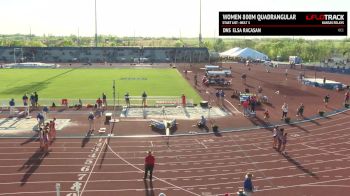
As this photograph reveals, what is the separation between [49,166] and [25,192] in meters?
3.46

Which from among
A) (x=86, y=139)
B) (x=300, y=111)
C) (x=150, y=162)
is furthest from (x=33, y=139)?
(x=300, y=111)

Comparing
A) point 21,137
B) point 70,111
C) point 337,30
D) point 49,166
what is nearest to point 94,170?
point 49,166

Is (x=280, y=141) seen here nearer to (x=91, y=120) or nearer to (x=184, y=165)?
(x=184, y=165)

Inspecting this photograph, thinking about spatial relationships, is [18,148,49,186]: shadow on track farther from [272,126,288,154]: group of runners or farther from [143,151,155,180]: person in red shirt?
[272,126,288,154]: group of runners

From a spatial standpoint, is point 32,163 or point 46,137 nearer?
point 32,163

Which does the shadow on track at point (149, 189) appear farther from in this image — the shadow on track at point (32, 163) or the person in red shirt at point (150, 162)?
the shadow on track at point (32, 163)

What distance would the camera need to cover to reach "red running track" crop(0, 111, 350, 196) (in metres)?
18.7

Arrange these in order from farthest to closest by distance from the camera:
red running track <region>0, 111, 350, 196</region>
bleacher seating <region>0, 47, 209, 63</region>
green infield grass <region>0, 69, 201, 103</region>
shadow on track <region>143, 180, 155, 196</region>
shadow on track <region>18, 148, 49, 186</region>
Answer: bleacher seating <region>0, 47, 209, 63</region>, green infield grass <region>0, 69, 201, 103</region>, shadow on track <region>18, 148, 49, 186</region>, red running track <region>0, 111, 350, 196</region>, shadow on track <region>143, 180, 155, 196</region>

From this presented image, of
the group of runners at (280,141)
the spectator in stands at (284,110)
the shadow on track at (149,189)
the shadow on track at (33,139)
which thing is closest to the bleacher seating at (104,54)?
the spectator in stands at (284,110)

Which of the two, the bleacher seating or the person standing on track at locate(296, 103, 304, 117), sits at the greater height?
the bleacher seating

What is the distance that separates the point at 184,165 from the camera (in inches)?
858

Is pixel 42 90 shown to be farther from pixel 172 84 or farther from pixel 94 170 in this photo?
pixel 94 170

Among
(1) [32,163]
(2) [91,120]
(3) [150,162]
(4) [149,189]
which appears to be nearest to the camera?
(4) [149,189]

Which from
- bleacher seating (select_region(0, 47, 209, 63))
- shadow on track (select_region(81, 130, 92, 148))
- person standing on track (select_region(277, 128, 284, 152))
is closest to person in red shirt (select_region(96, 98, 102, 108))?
shadow on track (select_region(81, 130, 92, 148))
